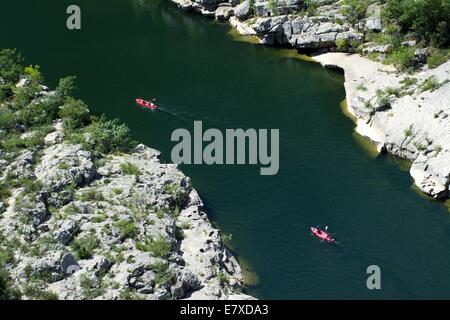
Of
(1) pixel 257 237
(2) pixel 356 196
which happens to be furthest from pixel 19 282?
(2) pixel 356 196

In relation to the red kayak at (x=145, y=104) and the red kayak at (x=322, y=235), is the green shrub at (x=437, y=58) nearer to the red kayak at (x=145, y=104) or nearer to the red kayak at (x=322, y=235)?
the red kayak at (x=322, y=235)

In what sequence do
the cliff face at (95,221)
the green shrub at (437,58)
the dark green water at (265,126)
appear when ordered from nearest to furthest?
the cliff face at (95,221)
the dark green water at (265,126)
the green shrub at (437,58)

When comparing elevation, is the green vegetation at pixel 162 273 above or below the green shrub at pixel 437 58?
below

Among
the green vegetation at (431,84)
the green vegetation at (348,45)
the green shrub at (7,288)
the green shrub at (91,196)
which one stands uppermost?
the green vegetation at (348,45)

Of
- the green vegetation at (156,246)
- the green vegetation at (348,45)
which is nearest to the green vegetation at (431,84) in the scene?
the green vegetation at (348,45)

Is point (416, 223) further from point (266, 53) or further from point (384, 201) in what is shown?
point (266, 53)

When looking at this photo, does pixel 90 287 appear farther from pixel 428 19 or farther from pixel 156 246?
pixel 428 19

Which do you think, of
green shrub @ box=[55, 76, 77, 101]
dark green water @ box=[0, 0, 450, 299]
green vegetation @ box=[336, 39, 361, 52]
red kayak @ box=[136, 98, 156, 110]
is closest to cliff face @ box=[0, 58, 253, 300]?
green shrub @ box=[55, 76, 77, 101]
